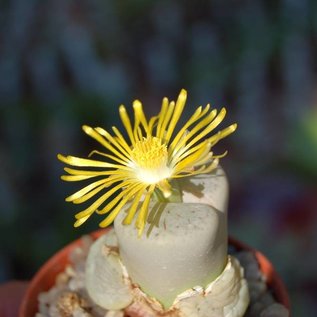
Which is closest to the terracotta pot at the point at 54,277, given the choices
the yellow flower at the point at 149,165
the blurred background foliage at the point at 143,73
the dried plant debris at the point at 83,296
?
the dried plant debris at the point at 83,296

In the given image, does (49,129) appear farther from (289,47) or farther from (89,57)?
(289,47)

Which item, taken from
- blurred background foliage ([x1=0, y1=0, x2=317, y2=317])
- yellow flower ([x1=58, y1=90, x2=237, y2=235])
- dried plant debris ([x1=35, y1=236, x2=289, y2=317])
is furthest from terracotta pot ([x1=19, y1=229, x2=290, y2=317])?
blurred background foliage ([x1=0, y1=0, x2=317, y2=317])

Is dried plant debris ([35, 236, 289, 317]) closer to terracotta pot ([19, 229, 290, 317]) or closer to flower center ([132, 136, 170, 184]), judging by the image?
terracotta pot ([19, 229, 290, 317])

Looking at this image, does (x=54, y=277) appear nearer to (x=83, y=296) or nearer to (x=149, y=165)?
(x=83, y=296)

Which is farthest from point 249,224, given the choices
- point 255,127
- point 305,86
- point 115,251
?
point 115,251

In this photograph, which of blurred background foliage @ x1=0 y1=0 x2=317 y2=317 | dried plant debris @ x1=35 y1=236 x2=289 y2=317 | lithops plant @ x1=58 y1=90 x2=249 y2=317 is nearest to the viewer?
lithops plant @ x1=58 y1=90 x2=249 y2=317
